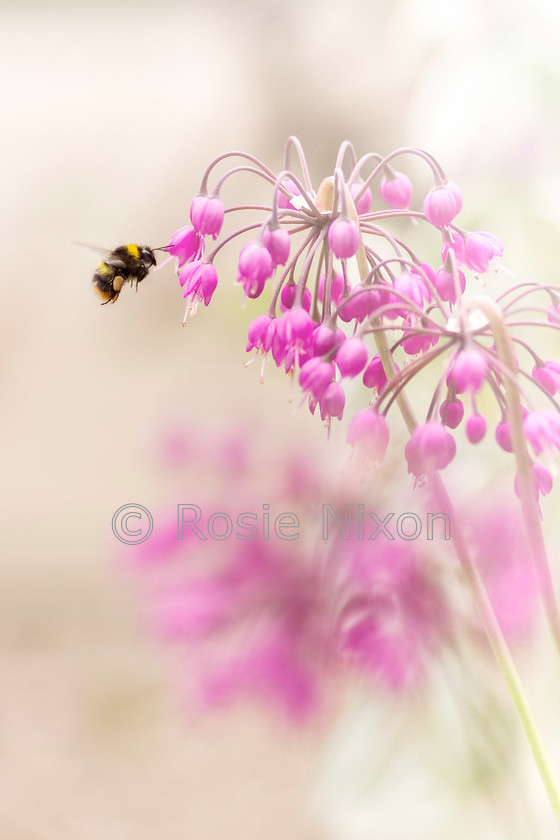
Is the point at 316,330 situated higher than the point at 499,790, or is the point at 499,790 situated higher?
the point at 316,330

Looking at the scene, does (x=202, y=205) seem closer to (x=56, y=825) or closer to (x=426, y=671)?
(x=426, y=671)

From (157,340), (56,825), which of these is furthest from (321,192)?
(157,340)

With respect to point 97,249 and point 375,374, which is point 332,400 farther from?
point 97,249

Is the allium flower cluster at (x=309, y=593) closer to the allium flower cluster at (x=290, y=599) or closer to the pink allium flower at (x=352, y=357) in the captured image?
the allium flower cluster at (x=290, y=599)

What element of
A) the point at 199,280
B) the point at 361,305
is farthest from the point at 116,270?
the point at 361,305

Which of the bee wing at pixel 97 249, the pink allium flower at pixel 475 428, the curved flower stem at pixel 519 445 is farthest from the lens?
the bee wing at pixel 97 249

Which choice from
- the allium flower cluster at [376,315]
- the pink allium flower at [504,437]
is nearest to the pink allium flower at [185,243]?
the allium flower cluster at [376,315]

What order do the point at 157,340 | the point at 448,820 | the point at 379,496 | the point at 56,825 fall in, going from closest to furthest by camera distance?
1. the point at 379,496
2. the point at 448,820
3. the point at 56,825
4. the point at 157,340
